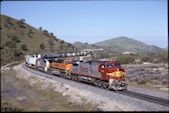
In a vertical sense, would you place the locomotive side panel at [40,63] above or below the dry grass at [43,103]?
above

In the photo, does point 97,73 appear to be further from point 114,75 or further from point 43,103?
point 43,103

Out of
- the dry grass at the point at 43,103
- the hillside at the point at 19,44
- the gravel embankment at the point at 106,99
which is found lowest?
the dry grass at the point at 43,103

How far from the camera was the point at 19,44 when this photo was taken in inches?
3775

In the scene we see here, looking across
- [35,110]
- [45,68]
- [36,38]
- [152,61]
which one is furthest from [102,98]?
[36,38]

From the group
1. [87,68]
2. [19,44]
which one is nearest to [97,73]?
[87,68]

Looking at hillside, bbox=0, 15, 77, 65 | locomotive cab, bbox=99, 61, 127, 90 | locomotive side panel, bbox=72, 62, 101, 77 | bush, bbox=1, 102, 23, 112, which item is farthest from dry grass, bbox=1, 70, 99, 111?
hillside, bbox=0, 15, 77, 65

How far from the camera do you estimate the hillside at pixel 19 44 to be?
256 feet

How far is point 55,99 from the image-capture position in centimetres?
2106

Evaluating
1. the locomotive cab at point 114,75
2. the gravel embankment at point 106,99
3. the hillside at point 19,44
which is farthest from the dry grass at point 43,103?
the hillside at point 19,44

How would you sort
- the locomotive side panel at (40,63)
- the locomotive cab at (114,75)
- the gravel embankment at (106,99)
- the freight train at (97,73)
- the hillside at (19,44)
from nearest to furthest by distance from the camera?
the gravel embankment at (106,99) → the locomotive cab at (114,75) → the freight train at (97,73) → the locomotive side panel at (40,63) → the hillside at (19,44)

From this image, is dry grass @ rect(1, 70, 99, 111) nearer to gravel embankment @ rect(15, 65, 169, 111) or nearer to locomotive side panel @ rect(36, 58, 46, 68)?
gravel embankment @ rect(15, 65, 169, 111)

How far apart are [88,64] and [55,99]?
5.92 meters

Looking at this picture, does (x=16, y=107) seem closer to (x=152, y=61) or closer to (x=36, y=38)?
(x=152, y=61)

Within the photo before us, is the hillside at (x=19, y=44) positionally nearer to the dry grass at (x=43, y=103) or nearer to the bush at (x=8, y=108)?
the dry grass at (x=43, y=103)
